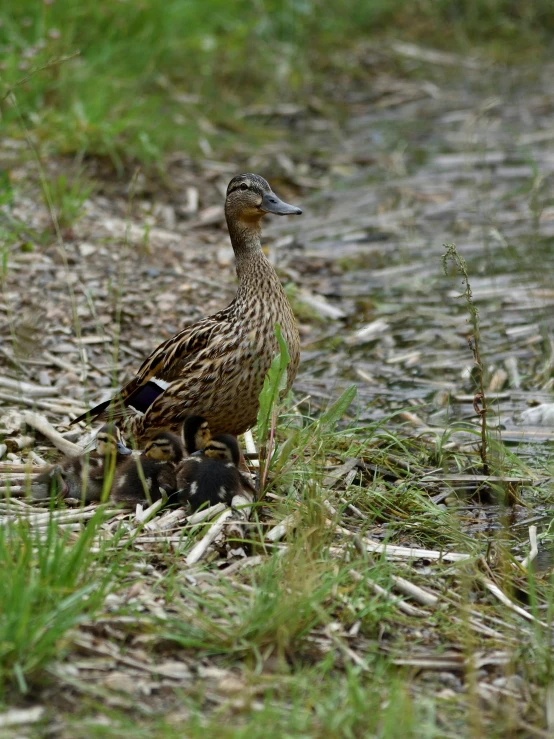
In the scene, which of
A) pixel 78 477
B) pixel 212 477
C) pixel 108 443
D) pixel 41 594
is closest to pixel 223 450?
pixel 212 477

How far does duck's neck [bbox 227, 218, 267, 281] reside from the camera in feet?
14.9

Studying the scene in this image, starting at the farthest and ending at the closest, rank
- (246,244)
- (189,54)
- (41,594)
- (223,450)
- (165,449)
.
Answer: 1. (189,54)
2. (246,244)
3. (165,449)
4. (223,450)
5. (41,594)

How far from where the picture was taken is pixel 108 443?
155 inches

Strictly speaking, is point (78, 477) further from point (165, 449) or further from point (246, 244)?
point (246, 244)

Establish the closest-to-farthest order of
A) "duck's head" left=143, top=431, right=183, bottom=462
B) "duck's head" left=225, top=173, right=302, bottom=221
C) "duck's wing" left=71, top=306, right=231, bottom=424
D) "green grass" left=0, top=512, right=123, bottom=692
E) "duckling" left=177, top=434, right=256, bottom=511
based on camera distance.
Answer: "green grass" left=0, top=512, right=123, bottom=692, "duckling" left=177, top=434, right=256, bottom=511, "duck's head" left=143, top=431, right=183, bottom=462, "duck's wing" left=71, top=306, right=231, bottom=424, "duck's head" left=225, top=173, right=302, bottom=221

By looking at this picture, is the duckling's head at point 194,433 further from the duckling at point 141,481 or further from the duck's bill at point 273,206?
the duck's bill at point 273,206

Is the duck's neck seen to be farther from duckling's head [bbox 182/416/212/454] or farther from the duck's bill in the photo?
duckling's head [bbox 182/416/212/454]

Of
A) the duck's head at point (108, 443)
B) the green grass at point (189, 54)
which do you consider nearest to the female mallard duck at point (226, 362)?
the duck's head at point (108, 443)

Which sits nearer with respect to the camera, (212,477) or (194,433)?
(212,477)

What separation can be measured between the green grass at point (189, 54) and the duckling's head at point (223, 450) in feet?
8.60

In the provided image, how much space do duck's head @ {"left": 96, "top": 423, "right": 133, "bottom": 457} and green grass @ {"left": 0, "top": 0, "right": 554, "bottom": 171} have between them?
218 cm

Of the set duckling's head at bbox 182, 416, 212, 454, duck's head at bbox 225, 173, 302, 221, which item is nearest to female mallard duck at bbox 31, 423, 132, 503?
duckling's head at bbox 182, 416, 212, 454

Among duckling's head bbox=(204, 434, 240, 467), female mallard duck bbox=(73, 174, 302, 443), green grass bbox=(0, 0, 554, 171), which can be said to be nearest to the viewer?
duckling's head bbox=(204, 434, 240, 467)

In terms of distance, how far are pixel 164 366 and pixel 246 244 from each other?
622 millimetres
